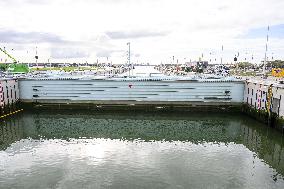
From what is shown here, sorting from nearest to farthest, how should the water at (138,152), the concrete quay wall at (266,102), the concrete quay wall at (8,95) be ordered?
the water at (138,152)
the concrete quay wall at (266,102)
the concrete quay wall at (8,95)

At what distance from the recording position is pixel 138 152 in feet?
102

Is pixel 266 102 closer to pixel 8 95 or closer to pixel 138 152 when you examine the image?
pixel 138 152

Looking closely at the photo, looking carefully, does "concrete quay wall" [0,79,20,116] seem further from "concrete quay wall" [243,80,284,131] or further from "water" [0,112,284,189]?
"concrete quay wall" [243,80,284,131]

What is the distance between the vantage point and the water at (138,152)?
23.5m

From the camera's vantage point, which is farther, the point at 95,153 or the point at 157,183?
the point at 95,153

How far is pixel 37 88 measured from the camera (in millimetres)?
55906

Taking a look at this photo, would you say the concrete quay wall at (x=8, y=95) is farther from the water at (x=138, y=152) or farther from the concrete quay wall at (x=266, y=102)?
the concrete quay wall at (x=266, y=102)

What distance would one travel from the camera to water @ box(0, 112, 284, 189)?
23484 mm

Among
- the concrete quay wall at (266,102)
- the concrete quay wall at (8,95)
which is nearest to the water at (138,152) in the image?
the concrete quay wall at (266,102)

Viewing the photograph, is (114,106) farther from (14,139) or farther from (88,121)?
(14,139)

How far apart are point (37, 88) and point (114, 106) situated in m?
16.6

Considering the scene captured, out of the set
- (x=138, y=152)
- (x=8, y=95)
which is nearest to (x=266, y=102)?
(x=138, y=152)

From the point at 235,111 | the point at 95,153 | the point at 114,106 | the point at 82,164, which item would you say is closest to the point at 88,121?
the point at 114,106

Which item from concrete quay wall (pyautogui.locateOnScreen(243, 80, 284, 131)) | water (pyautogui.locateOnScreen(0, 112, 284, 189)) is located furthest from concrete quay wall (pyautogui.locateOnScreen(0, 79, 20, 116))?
concrete quay wall (pyautogui.locateOnScreen(243, 80, 284, 131))
